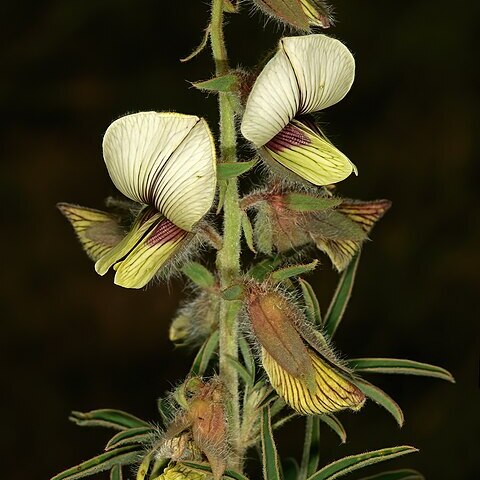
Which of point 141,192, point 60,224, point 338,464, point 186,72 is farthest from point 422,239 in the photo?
point 141,192

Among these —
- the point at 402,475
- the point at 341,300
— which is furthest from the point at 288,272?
the point at 402,475

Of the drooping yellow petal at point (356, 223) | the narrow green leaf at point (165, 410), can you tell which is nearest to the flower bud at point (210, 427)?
the narrow green leaf at point (165, 410)

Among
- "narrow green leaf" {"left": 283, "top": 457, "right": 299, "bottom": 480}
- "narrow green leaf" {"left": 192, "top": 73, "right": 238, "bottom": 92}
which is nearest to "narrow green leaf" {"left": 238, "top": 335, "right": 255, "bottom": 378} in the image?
"narrow green leaf" {"left": 283, "top": 457, "right": 299, "bottom": 480}

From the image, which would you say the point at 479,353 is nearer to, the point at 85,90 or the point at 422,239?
the point at 422,239

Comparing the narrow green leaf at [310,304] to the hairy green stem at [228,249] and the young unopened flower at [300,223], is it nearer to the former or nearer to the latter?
the young unopened flower at [300,223]

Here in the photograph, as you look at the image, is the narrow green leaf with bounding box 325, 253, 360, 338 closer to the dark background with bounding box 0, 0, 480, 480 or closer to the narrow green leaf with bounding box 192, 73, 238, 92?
the narrow green leaf with bounding box 192, 73, 238, 92

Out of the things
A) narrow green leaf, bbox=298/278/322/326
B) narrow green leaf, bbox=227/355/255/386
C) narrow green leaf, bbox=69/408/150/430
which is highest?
narrow green leaf, bbox=298/278/322/326
